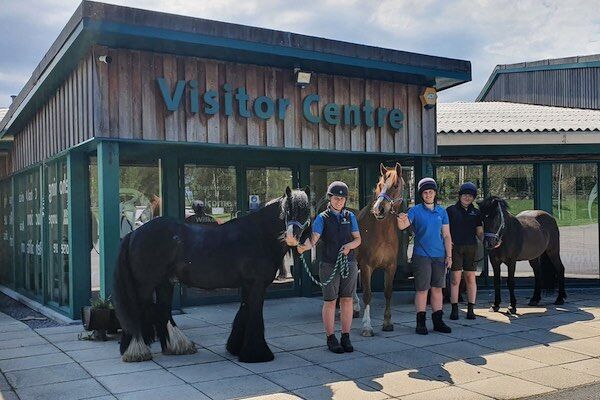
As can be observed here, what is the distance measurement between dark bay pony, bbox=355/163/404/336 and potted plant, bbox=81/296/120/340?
2861 millimetres

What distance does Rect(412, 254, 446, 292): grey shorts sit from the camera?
Result: 6902 millimetres

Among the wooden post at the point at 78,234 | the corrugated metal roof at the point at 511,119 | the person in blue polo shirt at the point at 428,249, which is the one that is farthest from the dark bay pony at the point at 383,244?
the wooden post at the point at 78,234

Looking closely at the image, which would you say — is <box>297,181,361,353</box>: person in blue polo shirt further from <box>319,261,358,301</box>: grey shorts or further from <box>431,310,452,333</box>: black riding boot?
<box>431,310,452,333</box>: black riding boot

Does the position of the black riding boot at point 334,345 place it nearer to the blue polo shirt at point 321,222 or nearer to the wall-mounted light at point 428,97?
the blue polo shirt at point 321,222

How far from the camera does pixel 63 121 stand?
804 cm

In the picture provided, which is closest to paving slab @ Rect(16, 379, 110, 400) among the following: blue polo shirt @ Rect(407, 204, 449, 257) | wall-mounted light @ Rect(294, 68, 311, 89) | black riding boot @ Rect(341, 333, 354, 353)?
black riding boot @ Rect(341, 333, 354, 353)

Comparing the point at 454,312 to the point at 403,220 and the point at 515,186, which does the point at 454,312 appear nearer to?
the point at 403,220

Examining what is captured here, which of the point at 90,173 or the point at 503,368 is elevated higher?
the point at 90,173

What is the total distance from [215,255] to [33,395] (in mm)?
2013

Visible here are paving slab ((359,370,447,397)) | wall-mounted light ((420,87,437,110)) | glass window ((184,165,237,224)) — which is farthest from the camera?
wall-mounted light ((420,87,437,110))

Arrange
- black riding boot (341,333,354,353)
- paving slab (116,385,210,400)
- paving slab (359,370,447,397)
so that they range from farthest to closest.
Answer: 1. black riding boot (341,333,354,353)
2. paving slab (359,370,447,397)
3. paving slab (116,385,210,400)

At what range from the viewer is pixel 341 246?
5.97m

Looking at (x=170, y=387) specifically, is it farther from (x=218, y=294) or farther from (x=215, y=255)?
(x=218, y=294)

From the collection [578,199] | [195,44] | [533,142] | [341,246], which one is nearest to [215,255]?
[341,246]
